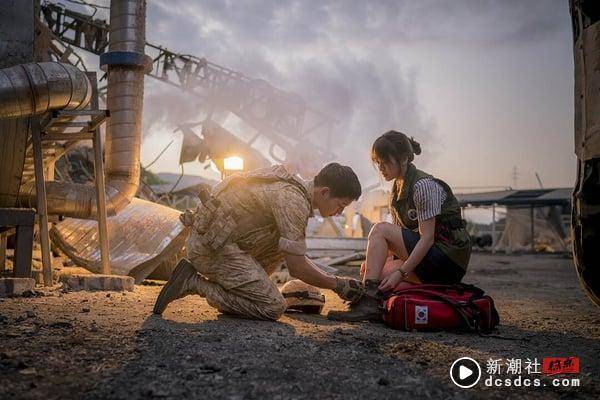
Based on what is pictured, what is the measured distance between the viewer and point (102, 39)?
14.3 metres

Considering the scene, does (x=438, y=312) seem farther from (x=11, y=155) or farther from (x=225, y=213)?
(x=11, y=155)

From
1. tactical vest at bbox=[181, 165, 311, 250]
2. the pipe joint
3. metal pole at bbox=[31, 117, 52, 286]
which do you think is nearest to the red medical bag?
tactical vest at bbox=[181, 165, 311, 250]

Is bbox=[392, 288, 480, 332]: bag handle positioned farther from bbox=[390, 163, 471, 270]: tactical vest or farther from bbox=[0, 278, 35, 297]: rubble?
bbox=[0, 278, 35, 297]: rubble

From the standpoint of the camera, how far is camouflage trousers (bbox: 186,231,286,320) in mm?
3314

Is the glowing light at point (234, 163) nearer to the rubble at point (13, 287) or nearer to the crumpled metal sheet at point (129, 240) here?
the crumpled metal sheet at point (129, 240)

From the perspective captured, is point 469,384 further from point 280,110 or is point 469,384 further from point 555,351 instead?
point 280,110

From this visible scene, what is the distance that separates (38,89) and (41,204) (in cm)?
131

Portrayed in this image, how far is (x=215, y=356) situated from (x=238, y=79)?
838 inches

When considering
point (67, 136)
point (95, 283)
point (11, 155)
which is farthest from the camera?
point (11, 155)

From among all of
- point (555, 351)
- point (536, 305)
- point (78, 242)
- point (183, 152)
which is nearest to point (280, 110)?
point (183, 152)

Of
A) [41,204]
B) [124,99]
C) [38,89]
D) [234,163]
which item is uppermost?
[124,99]

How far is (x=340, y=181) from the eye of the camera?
3.33 m

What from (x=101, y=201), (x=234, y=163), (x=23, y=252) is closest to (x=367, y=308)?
(x=101, y=201)

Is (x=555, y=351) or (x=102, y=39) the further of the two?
(x=102, y=39)
